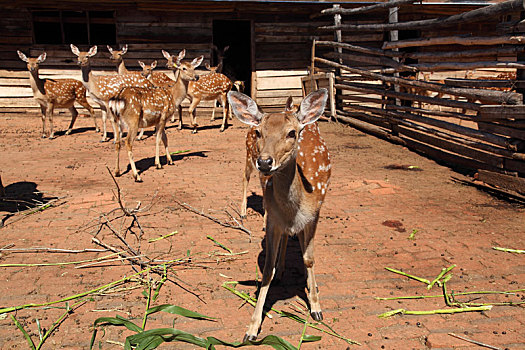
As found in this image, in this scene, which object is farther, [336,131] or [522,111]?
[336,131]

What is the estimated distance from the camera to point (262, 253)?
5176 millimetres

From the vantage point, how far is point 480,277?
4.57 meters

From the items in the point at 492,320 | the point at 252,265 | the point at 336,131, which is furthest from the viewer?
the point at 336,131

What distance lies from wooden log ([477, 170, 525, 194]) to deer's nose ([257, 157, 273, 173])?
554cm

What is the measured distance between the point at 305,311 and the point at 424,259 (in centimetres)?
178

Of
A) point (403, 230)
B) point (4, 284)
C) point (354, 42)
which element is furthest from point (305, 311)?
point (354, 42)

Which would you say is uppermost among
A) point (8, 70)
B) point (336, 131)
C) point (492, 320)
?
point (8, 70)

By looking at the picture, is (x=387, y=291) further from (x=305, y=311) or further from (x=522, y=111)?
(x=522, y=111)

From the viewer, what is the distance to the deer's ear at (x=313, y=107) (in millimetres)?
3660

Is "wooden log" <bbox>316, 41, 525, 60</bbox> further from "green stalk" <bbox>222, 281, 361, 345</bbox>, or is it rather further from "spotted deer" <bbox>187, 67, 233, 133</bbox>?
"green stalk" <bbox>222, 281, 361, 345</bbox>

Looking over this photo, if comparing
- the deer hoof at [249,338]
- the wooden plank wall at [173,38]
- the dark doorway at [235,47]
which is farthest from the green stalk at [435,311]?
the dark doorway at [235,47]

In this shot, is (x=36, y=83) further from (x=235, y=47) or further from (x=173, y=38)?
(x=235, y=47)

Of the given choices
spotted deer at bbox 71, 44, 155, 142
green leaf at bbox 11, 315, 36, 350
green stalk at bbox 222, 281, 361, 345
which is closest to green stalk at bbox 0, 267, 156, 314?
green leaf at bbox 11, 315, 36, 350

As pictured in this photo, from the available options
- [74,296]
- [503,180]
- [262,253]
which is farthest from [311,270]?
[503,180]
